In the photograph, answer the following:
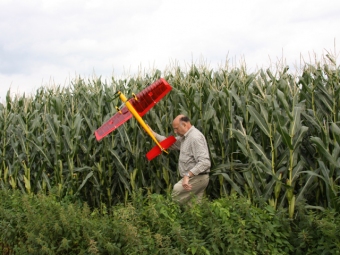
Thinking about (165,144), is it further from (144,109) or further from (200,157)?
(200,157)

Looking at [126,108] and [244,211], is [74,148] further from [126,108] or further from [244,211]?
[244,211]

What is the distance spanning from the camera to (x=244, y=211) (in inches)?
185

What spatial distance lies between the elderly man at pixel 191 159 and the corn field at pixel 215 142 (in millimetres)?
352

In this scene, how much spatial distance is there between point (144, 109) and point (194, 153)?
3.87ft

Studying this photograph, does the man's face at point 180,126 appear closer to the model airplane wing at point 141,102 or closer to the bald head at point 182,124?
the bald head at point 182,124

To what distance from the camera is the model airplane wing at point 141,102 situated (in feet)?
20.6

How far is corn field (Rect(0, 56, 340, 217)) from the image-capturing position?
5.61m

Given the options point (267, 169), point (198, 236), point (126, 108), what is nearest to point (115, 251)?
point (198, 236)

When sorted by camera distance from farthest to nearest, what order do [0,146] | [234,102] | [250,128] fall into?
[0,146] → [234,102] → [250,128]

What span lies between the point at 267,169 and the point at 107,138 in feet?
10.2

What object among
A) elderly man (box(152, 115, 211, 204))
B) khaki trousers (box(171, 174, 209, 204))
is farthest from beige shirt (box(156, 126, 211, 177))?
khaki trousers (box(171, 174, 209, 204))

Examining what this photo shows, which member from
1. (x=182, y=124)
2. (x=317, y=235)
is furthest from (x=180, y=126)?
(x=317, y=235)

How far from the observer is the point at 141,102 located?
6.38 metres

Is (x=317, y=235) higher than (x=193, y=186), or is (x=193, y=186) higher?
(x=193, y=186)
